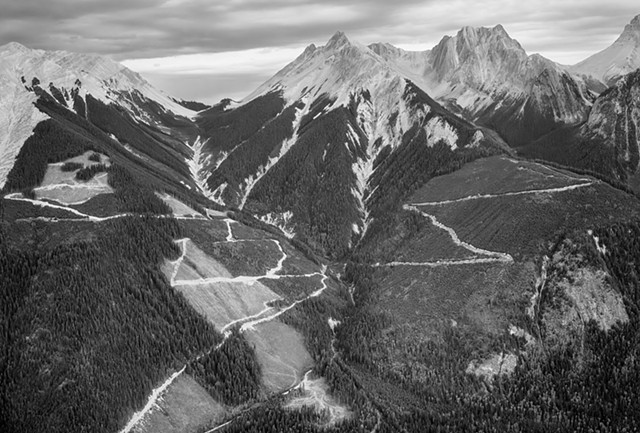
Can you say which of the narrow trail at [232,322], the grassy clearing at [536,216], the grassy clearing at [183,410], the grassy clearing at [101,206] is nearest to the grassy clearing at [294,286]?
the narrow trail at [232,322]

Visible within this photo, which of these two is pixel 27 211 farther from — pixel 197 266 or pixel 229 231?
pixel 229 231

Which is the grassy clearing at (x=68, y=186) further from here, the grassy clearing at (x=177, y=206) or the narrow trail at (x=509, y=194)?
the narrow trail at (x=509, y=194)

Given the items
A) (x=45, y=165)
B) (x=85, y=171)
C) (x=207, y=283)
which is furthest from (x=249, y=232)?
(x=45, y=165)

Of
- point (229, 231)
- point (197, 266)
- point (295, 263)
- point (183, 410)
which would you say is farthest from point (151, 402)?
point (229, 231)

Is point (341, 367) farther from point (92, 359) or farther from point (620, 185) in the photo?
point (620, 185)

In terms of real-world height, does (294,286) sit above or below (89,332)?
below

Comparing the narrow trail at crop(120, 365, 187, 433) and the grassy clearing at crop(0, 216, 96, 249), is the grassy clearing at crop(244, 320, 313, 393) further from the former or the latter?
the grassy clearing at crop(0, 216, 96, 249)
